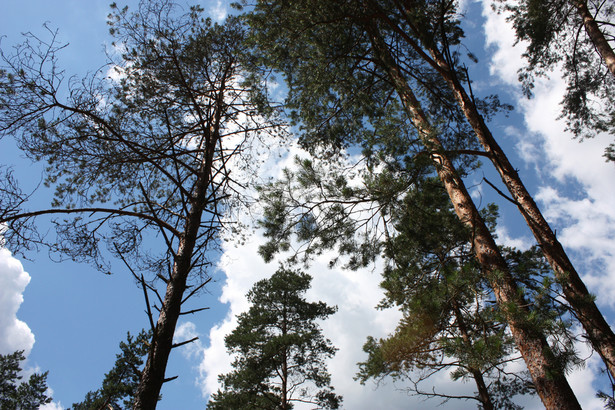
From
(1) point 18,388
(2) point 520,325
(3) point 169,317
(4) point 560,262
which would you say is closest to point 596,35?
(4) point 560,262

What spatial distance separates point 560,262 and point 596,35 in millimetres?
7604

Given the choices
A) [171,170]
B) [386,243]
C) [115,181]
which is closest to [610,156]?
[386,243]

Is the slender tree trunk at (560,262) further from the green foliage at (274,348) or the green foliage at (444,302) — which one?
the green foliage at (274,348)

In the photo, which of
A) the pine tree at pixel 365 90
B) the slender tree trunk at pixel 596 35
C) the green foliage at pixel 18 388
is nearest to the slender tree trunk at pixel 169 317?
the pine tree at pixel 365 90

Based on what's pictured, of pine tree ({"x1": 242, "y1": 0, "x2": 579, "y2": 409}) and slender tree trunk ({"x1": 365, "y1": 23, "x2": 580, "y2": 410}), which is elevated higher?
pine tree ({"x1": 242, "y1": 0, "x2": 579, "y2": 409})

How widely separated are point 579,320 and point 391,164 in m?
2.51

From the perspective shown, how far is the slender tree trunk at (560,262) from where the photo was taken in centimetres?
240

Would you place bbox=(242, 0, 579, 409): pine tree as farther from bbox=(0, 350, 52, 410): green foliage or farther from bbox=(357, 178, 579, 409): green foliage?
bbox=(0, 350, 52, 410): green foliage

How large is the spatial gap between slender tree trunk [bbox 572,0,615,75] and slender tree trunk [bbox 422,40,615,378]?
18.1ft

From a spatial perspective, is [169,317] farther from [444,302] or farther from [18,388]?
[18,388]

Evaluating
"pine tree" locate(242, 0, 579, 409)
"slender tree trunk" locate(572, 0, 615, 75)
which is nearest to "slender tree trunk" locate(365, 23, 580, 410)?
"pine tree" locate(242, 0, 579, 409)

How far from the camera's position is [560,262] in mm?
3445

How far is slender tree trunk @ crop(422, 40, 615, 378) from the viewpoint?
2400mm

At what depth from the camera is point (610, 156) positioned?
32.9 feet
